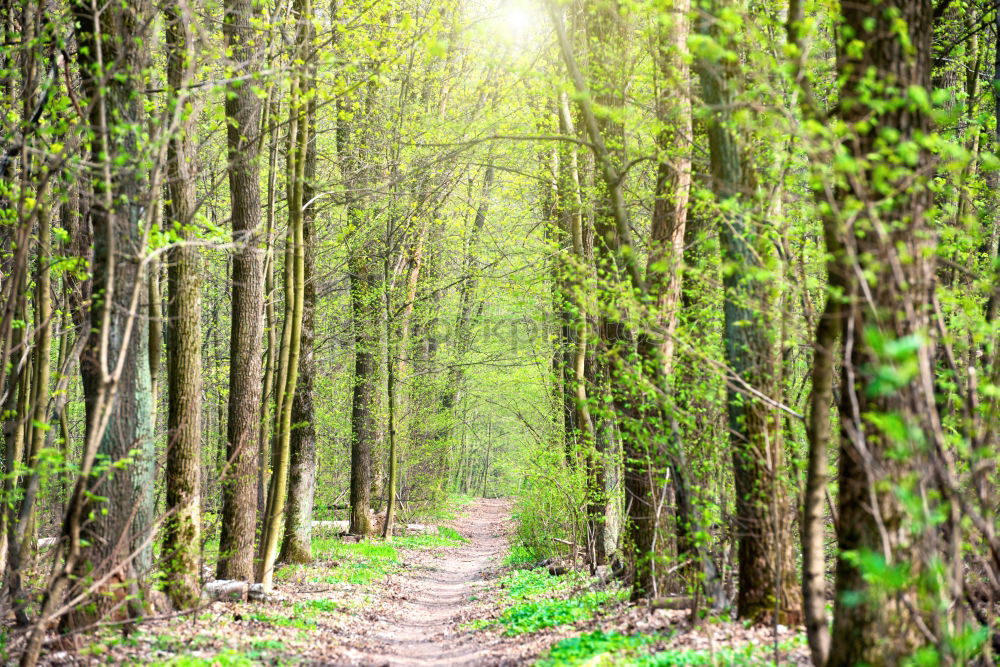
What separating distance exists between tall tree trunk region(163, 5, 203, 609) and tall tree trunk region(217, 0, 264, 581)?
1.15 metres

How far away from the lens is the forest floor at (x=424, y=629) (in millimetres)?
6155

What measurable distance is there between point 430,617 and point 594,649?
4.86 metres

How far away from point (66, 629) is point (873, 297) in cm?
666

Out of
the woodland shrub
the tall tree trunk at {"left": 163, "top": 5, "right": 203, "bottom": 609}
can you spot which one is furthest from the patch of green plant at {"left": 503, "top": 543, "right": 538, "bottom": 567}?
the tall tree trunk at {"left": 163, "top": 5, "right": 203, "bottom": 609}

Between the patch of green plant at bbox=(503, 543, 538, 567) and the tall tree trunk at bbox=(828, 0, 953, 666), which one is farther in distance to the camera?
the patch of green plant at bbox=(503, 543, 538, 567)

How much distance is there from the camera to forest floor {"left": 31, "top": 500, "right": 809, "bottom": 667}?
6.16 m

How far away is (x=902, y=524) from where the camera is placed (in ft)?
12.6

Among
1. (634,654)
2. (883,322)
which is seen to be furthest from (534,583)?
(883,322)

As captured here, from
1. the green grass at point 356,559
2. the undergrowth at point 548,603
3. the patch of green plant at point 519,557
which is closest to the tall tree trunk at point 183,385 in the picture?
the green grass at point 356,559

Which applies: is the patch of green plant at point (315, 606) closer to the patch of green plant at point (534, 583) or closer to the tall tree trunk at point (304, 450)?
the patch of green plant at point (534, 583)

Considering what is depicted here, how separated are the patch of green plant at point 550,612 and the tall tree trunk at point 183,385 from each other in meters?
3.54

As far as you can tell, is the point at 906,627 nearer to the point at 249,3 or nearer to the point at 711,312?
the point at 711,312

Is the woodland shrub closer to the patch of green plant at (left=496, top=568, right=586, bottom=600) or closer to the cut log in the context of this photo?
the patch of green plant at (left=496, top=568, right=586, bottom=600)

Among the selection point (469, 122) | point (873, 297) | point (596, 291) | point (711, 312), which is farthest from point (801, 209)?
point (469, 122)
